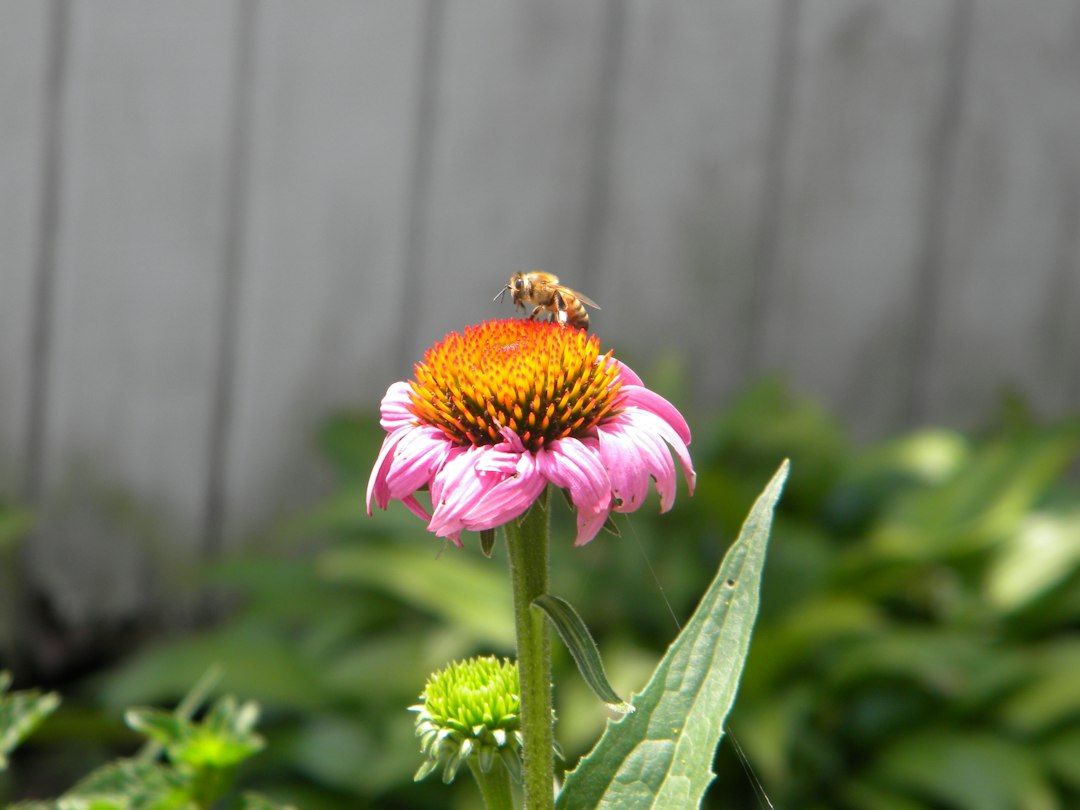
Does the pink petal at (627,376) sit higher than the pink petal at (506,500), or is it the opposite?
the pink petal at (627,376)

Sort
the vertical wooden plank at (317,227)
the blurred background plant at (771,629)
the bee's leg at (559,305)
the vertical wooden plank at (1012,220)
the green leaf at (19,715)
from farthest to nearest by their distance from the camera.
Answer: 1. the vertical wooden plank at (1012,220)
2. the vertical wooden plank at (317,227)
3. the blurred background plant at (771,629)
4. the bee's leg at (559,305)
5. the green leaf at (19,715)

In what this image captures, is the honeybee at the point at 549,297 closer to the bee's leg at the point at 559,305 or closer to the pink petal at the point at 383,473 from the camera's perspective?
the bee's leg at the point at 559,305

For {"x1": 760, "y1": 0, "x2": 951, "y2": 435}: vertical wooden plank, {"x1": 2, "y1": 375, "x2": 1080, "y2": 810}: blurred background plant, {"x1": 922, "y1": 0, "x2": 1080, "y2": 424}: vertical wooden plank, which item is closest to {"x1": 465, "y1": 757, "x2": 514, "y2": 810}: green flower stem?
{"x1": 2, "y1": 375, "x2": 1080, "y2": 810}: blurred background plant

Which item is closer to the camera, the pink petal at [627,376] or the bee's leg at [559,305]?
the pink petal at [627,376]

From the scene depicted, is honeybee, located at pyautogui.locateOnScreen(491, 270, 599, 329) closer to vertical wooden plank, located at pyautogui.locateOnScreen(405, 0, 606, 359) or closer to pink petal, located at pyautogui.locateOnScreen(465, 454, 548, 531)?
pink petal, located at pyautogui.locateOnScreen(465, 454, 548, 531)

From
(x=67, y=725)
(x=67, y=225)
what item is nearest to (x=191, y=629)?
(x=67, y=725)

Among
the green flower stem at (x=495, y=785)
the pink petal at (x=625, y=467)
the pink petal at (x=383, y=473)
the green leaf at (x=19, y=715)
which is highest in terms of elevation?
the pink petal at (x=625, y=467)

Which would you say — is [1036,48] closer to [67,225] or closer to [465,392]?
[67,225]

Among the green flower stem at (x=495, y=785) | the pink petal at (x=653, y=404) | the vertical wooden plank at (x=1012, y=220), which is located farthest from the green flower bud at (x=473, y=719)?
the vertical wooden plank at (x=1012, y=220)
